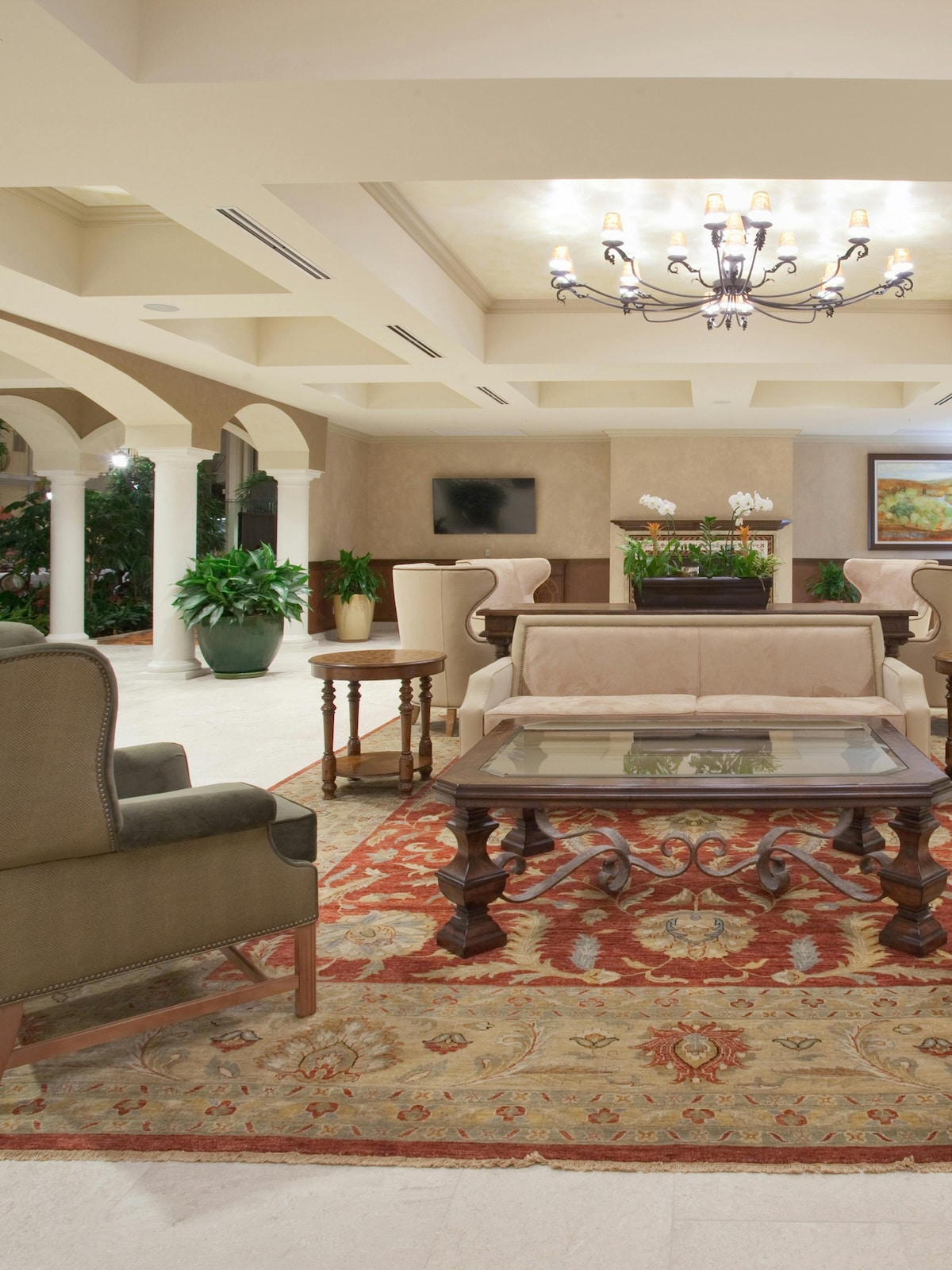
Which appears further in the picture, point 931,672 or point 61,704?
point 931,672

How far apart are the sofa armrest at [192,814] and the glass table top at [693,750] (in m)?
0.82

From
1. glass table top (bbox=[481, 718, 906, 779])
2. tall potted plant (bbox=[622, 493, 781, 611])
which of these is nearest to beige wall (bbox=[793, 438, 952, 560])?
tall potted plant (bbox=[622, 493, 781, 611])

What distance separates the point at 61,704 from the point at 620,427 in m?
10.9

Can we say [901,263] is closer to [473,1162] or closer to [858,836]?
[858,836]

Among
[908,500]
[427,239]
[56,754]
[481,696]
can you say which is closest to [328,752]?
[481,696]

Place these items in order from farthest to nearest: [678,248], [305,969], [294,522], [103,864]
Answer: [294,522]
[678,248]
[305,969]
[103,864]

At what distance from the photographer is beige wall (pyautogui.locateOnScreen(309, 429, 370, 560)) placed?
39.5ft

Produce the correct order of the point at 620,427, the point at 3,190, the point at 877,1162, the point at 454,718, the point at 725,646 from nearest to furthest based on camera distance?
the point at 877,1162 < the point at 725,646 < the point at 3,190 < the point at 454,718 < the point at 620,427

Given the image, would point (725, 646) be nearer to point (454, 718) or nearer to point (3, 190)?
point (454, 718)

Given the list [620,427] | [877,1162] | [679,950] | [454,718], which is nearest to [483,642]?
[454,718]

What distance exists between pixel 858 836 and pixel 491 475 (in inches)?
419

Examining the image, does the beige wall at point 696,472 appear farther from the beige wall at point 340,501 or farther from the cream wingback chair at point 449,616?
the cream wingback chair at point 449,616

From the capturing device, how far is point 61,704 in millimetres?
1874

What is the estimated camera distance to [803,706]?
4.04 m
